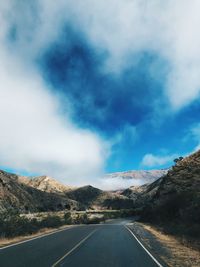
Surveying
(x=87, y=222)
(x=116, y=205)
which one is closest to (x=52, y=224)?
(x=87, y=222)

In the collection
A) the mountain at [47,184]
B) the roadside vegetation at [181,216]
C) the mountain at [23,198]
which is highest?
the mountain at [47,184]

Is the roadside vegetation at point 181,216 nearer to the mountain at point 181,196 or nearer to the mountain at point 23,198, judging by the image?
the mountain at point 181,196

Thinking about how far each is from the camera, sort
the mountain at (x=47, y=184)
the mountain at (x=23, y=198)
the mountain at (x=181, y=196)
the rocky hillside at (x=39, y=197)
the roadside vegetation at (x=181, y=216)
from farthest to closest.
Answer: the mountain at (x=47, y=184)
the rocky hillside at (x=39, y=197)
the mountain at (x=23, y=198)
the mountain at (x=181, y=196)
the roadside vegetation at (x=181, y=216)

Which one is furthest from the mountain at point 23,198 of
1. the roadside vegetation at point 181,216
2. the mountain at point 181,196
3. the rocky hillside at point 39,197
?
the mountain at point 181,196

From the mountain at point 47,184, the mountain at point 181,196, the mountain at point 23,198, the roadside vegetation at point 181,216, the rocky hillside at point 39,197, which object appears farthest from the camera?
the mountain at point 47,184

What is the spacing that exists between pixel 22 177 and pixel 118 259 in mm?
169935

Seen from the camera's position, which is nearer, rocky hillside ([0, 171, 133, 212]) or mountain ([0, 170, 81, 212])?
mountain ([0, 170, 81, 212])

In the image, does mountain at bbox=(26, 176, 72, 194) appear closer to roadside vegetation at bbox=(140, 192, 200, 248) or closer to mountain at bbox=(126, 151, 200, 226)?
mountain at bbox=(126, 151, 200, 226)

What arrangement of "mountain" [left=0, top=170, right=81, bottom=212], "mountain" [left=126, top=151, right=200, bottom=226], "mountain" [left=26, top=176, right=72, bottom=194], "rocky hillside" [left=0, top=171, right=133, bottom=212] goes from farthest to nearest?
"mountain" [left=26, top=176, right=72, bottom=194] → "rocky hillside" [left=0, top=171, right=133, bottom=212] → "mountain" [left=0, top=170, right=81, bottom=212] → "mountain" [left=126, top=151, right=200, bottom=226]

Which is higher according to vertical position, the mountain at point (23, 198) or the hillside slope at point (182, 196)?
the mountain at point (23, 198)

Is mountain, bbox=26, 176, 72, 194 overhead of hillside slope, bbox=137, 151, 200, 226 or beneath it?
overhead

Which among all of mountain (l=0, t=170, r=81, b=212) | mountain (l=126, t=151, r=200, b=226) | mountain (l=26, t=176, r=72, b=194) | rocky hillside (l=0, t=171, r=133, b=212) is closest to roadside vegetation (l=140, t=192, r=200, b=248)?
mountain (l=126, t=151, r=200, b=226)

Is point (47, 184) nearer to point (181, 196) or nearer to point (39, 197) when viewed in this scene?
point (39, 197)

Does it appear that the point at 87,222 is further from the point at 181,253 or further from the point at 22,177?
the point at 22,177
